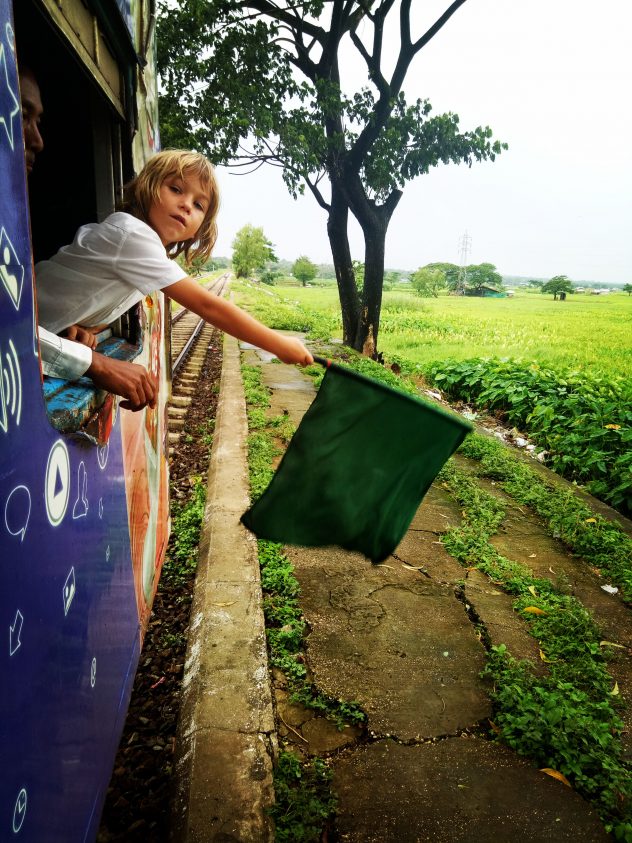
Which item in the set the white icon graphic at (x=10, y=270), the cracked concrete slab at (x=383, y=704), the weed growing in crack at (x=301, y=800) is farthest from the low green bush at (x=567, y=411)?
the white icon graphic at (x=10, y=270)

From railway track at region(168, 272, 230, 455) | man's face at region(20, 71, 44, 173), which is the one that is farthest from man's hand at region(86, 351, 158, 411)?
railway track at region(168, 272, 230, 455)

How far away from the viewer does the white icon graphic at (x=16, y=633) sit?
882mm

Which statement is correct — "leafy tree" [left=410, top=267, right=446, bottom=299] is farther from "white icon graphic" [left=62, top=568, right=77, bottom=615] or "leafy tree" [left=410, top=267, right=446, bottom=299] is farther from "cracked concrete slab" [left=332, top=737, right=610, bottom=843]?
"white icon graphic" [left=62, top=568, right=77, bottom=615]

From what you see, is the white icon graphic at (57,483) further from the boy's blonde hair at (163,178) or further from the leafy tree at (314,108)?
the leafy tree at (314,108)

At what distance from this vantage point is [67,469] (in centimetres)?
124

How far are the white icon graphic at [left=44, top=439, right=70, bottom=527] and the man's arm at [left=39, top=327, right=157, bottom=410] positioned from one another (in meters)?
0.26

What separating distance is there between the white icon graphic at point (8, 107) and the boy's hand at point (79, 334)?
85 centimetres

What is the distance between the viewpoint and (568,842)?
1789mm

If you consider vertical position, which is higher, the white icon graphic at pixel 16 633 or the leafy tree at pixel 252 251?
the leafy tree at pixel 252 251

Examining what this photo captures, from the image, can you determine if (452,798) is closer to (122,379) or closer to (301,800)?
(301,800)

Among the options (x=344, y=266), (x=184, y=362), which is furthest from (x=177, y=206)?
(x=344, y=266)

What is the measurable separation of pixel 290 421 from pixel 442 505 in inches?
95.4

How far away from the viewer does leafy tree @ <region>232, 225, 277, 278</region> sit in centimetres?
7988

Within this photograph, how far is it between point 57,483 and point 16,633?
0.35 metres
